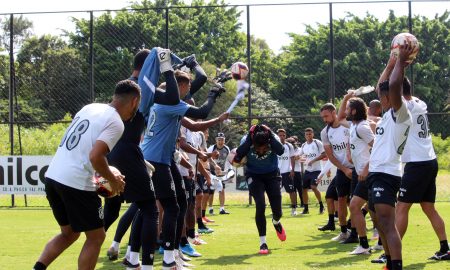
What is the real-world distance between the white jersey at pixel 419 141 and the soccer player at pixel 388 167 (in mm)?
1397

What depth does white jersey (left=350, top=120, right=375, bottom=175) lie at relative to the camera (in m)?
10.2

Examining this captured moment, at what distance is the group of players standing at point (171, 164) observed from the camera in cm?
656

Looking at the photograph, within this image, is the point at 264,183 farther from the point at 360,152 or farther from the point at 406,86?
the point at 406,86

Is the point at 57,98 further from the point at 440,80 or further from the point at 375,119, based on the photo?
the point at 375,119

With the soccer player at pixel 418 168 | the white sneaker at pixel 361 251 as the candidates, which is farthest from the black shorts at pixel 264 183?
the soccer player at pixel 418 168

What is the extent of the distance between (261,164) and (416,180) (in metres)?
2.65

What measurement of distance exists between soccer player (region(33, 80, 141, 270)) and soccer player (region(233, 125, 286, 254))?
4.45 metres

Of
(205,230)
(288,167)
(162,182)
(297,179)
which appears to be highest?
(162,182)

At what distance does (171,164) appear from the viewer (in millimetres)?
9016

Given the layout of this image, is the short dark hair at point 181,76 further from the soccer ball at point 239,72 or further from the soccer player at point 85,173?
the soccer player at point 85,173

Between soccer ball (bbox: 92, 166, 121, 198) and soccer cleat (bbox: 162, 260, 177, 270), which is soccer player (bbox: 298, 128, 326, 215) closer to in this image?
soccer cleat (bbox: 162, 260, 177, 270)

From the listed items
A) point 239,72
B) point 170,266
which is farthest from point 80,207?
point 239,72

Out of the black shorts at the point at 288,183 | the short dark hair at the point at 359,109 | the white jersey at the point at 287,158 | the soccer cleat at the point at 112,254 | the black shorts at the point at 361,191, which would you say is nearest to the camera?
the soccer cleat at the point at 112,254

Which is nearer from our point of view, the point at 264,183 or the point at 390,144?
the point at 390,144
